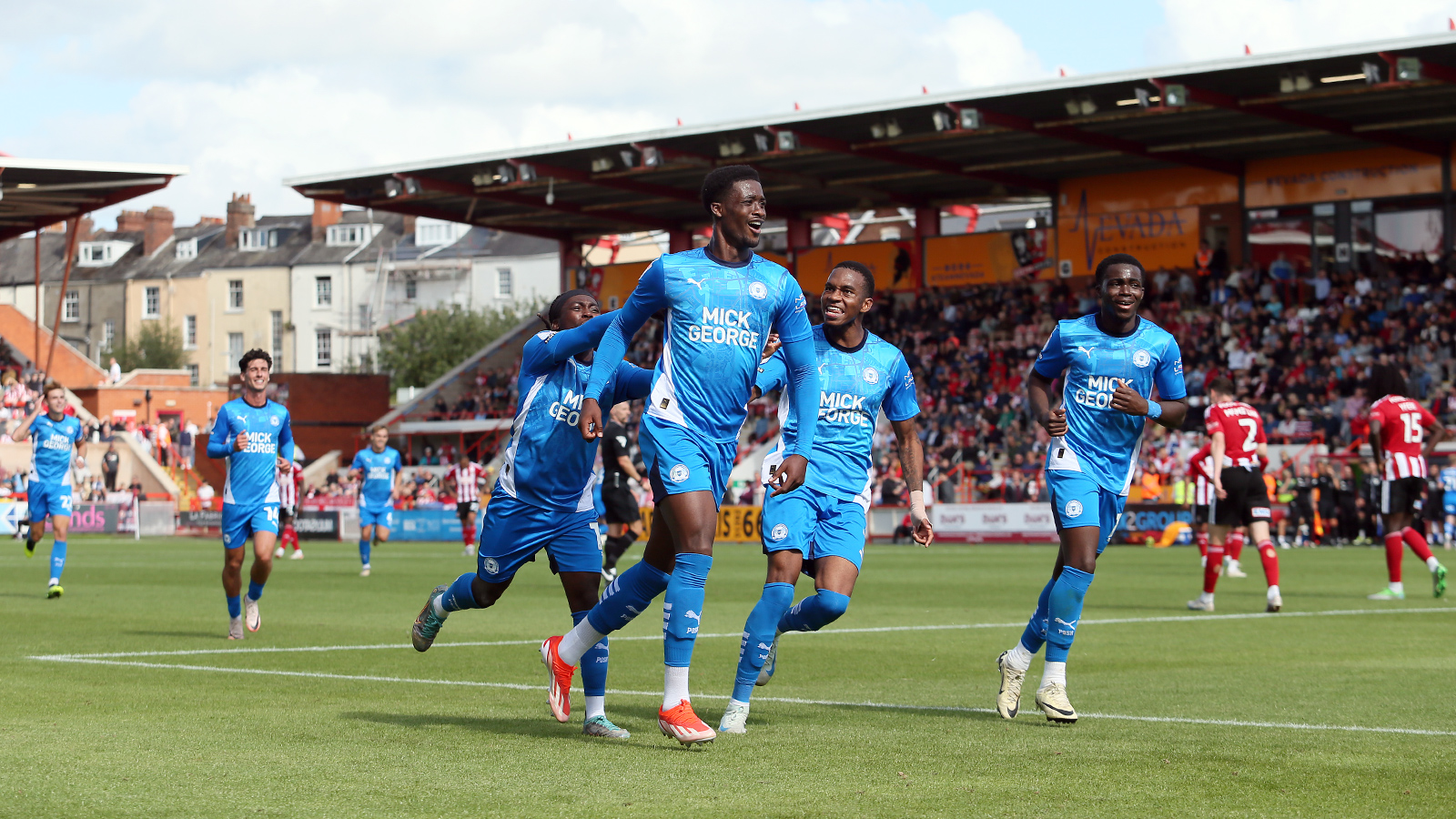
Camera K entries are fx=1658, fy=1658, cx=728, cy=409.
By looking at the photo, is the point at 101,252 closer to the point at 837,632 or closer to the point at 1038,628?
the point at 837,632

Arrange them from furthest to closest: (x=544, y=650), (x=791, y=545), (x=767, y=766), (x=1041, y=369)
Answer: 1. (x=1041, y=369)
2. (x=791, y=545)
3. (x=544, y=650)
4. (x=767, y=766)

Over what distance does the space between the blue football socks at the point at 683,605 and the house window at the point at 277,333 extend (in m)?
81.7

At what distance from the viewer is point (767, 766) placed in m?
6.37

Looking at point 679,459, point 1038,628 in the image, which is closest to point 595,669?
point 679,459

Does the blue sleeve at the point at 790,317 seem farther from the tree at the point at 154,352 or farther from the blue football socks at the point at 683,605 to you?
the tree at the point at 154,352

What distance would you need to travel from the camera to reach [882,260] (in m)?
46.8

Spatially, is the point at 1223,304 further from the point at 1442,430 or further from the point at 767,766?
the point at 767,766

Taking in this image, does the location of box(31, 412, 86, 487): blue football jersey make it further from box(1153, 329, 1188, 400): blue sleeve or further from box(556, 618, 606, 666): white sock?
box(1153, 329, 1188, 400): blue sleeve

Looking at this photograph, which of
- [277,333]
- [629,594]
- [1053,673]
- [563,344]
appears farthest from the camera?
[277,333]

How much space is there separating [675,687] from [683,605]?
34 centimetres

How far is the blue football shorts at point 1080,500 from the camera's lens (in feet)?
27.7

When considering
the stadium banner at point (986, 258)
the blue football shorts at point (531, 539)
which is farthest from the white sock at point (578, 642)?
the stadium banner at point (986, 258)

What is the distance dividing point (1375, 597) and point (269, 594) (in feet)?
40.2

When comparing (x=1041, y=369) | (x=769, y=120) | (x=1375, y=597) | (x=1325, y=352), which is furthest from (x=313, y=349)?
(x=1041, y=369)
